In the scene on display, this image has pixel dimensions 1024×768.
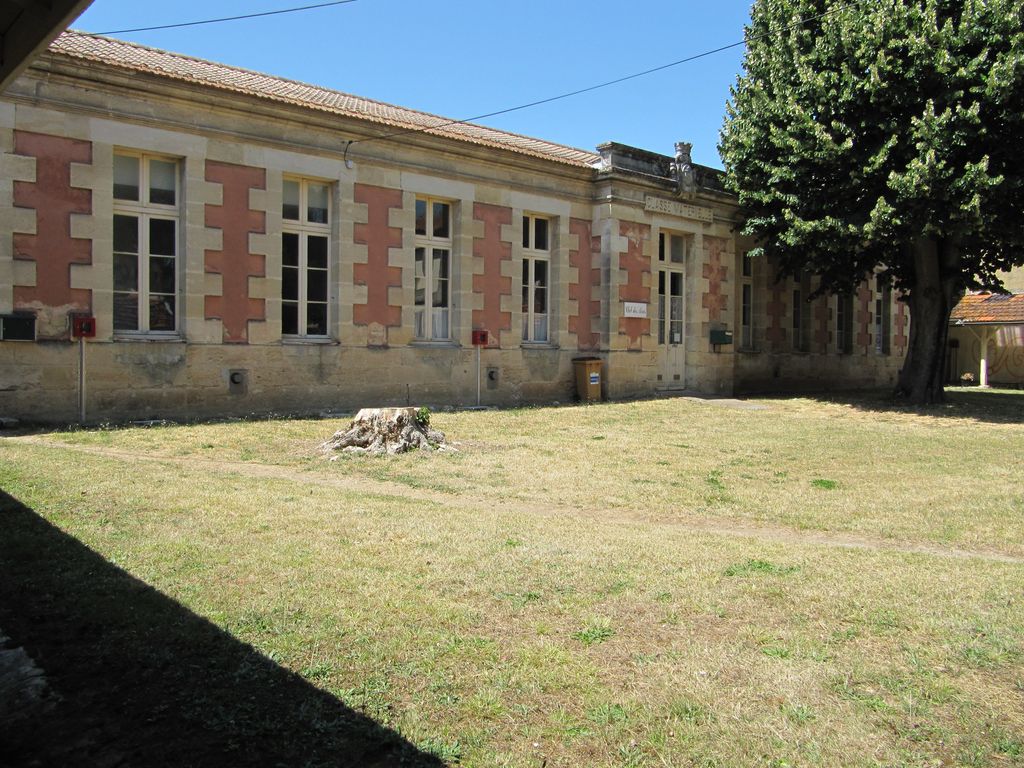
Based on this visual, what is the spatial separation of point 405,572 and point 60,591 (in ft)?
5.82

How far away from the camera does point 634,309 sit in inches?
706

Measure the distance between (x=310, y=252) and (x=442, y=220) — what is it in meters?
2.83

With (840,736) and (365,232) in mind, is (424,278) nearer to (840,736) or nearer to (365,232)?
(365,232)

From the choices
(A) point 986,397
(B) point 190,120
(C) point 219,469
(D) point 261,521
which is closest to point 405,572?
(D) point 261,521

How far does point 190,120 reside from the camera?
40.2 feet

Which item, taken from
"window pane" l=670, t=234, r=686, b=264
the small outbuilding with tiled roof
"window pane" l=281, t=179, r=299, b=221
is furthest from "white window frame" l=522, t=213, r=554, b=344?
the small outbuilding with tiled roof

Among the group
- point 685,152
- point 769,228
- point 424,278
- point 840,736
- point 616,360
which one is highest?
point 685,152

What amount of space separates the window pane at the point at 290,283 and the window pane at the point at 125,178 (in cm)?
249

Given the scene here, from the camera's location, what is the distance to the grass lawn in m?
2.96

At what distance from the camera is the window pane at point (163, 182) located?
1220 centimetres

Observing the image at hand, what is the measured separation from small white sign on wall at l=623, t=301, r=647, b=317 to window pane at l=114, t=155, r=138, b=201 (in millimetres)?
9902

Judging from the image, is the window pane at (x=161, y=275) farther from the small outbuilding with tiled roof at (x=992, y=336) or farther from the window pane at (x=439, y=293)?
the small outbuilding with tiled roof at (x=992, y=336)

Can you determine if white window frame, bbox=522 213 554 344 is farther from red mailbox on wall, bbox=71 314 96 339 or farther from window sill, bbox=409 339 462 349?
red mailbox on wall, bbox=71 314 96 339

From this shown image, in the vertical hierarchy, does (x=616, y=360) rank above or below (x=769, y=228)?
below
